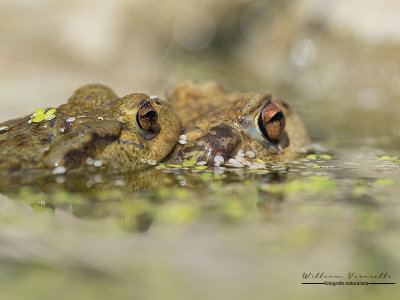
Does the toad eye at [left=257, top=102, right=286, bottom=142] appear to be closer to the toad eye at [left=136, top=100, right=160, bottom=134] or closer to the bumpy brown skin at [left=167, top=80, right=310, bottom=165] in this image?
the bumpy brown skin at [left=167, top=80, right=310, bottom=165]

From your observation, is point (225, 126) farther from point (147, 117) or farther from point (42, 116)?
point (42, 116)

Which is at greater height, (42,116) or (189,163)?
(42,116)

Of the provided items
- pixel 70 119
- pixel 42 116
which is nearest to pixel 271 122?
pixel 70 119

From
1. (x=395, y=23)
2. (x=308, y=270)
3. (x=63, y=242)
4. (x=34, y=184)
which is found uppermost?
(x=395, y=23)

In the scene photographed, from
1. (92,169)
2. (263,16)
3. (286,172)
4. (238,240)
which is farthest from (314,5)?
(238,240)

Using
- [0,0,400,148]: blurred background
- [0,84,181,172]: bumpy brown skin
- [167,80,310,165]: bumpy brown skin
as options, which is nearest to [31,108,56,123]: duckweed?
[0,84,181,172]: bumpy brown skin

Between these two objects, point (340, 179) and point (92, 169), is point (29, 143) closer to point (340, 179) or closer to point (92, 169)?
point (92, 169)
